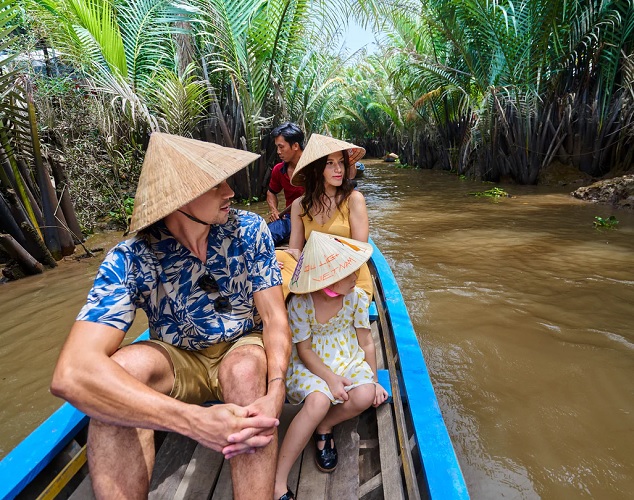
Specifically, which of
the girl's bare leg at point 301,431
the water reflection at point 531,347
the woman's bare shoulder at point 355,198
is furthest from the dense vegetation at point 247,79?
the girl's bare leg at point 301,431

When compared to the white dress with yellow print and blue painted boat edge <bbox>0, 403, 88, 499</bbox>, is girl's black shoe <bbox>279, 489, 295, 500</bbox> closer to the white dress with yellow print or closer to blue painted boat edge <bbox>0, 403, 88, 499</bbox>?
the white dress with yellow print

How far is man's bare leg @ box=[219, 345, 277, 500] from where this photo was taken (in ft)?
3.95

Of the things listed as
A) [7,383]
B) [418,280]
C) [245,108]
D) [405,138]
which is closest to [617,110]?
[418,280]

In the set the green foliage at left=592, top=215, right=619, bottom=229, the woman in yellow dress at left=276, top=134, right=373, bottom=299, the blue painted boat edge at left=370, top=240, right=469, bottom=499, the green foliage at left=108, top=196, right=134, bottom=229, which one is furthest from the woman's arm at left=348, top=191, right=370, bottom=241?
the green foliage at left=108, top=196, right=134, bottom=229

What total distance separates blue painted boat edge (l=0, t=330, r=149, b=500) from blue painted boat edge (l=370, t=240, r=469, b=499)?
4.33 ft

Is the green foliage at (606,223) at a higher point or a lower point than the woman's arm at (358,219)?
lower

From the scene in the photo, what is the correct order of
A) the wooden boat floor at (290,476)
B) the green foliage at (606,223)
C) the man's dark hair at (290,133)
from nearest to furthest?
1. the wooden boat floor at (290,476)
2. the man's dark hair at (290,133)
3. the green foliage at (606,223)

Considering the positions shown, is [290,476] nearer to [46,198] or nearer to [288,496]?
[288,496]

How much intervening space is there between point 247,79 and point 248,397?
769cm

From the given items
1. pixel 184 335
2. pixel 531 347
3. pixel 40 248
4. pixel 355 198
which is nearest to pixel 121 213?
pixel 40 248

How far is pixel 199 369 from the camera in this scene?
61.6 inches

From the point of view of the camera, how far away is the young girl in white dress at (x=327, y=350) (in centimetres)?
150

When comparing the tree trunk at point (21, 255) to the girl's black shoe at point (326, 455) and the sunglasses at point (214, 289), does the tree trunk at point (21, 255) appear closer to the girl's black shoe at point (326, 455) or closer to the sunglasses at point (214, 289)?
the sunglasses at point (214, 289)

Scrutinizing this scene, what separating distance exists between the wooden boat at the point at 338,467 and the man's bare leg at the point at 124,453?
0.25 meters
